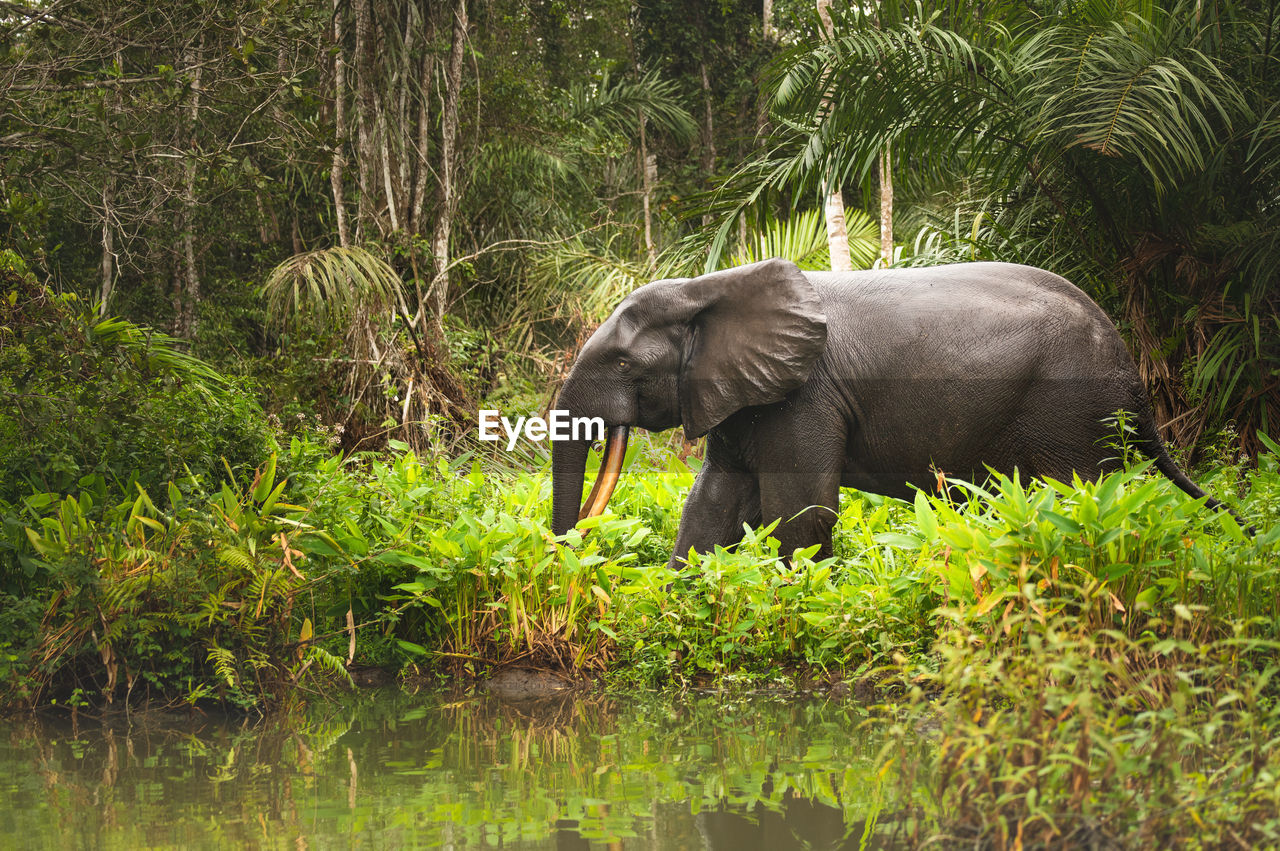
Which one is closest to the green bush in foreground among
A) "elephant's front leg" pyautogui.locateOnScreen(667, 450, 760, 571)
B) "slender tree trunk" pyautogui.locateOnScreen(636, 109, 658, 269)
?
"elephant's front leg" pyautogui.locateOnScreen(667, 450, 760, 571)

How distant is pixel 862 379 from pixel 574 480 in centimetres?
132

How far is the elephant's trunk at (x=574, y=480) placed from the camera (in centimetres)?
524

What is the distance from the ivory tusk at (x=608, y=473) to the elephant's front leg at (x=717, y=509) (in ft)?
1.55

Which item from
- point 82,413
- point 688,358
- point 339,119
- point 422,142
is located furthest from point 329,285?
point 688,358

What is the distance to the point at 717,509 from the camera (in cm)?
558

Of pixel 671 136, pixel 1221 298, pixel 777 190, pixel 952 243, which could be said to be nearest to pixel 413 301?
pixel 777 190

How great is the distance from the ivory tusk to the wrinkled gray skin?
9 cm

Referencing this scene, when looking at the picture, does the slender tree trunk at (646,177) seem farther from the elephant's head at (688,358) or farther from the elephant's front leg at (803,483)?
the elephant's front leg at (803,483)

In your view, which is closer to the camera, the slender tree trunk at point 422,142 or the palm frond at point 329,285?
the palm frond at point 329,285

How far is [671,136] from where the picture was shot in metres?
18.9

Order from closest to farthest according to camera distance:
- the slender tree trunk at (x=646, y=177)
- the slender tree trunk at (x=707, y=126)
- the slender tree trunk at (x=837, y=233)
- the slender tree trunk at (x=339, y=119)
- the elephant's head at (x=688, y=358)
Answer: the elephant's head at (x=688, y=358)
the slender tree trunk at (x=837, y=233)
the slender tree trunk at (x=339, y=119)
the slender tree trunk at (x=646, y=177)
the slender tree trunk at (x=707, y=126)

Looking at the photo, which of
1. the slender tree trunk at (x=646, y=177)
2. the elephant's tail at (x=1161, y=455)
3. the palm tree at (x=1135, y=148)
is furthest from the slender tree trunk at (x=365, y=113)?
the elephant's tail at (x=1161, y=455)

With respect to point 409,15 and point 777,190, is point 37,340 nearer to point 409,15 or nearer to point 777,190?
point 777,190

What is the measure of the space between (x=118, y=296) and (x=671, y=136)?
9.50 m
